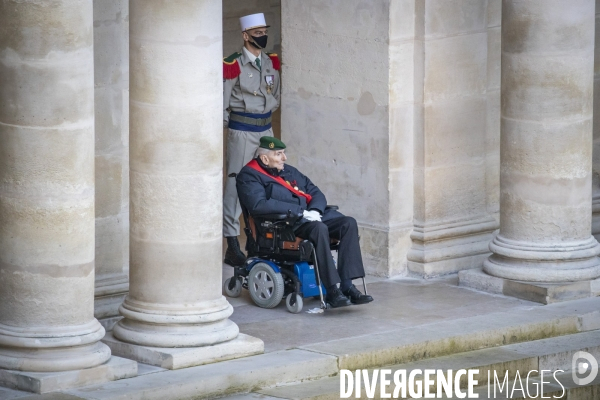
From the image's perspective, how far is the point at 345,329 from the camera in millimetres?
11711

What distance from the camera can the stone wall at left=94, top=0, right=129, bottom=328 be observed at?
11414mm

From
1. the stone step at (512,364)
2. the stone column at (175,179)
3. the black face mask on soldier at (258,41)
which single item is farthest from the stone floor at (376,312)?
the black face mask on soldier at (258,41)

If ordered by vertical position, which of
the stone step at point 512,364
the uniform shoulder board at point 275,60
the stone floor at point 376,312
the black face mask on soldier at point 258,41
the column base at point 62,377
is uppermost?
the black face mask on soldier at point 258,41

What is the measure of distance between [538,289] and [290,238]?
220cm

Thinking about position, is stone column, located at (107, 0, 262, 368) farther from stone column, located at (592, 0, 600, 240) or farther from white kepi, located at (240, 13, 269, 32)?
stone column, located at (592, 0, 600, 240)

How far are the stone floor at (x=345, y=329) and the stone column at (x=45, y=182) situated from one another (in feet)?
1.25

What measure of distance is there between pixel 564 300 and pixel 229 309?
3.30m

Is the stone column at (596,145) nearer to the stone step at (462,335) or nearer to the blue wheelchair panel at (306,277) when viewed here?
the stone step at (462,335)

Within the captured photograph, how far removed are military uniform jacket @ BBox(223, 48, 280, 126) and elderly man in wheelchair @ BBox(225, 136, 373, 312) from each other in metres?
1.16

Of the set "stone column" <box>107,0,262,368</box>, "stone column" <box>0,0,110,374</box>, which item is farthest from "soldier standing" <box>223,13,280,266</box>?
"stone column" <box>0,0,110,374</box>

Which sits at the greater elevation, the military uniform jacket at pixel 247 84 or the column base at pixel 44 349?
the military uniform jacket at pixel 247 84

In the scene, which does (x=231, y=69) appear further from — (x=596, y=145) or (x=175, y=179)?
(x=596, y=145)

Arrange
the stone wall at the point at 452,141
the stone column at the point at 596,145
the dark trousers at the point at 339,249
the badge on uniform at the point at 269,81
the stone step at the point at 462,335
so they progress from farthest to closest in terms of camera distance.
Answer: the stone column at the point at 596,145 → the stone wall at the point at 452,141 → the badge on uniform at the point at 269,81 → the dark trousers at the point at 339,249 → the stone step at the point at 462,335

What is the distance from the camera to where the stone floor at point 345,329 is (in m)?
10.1
